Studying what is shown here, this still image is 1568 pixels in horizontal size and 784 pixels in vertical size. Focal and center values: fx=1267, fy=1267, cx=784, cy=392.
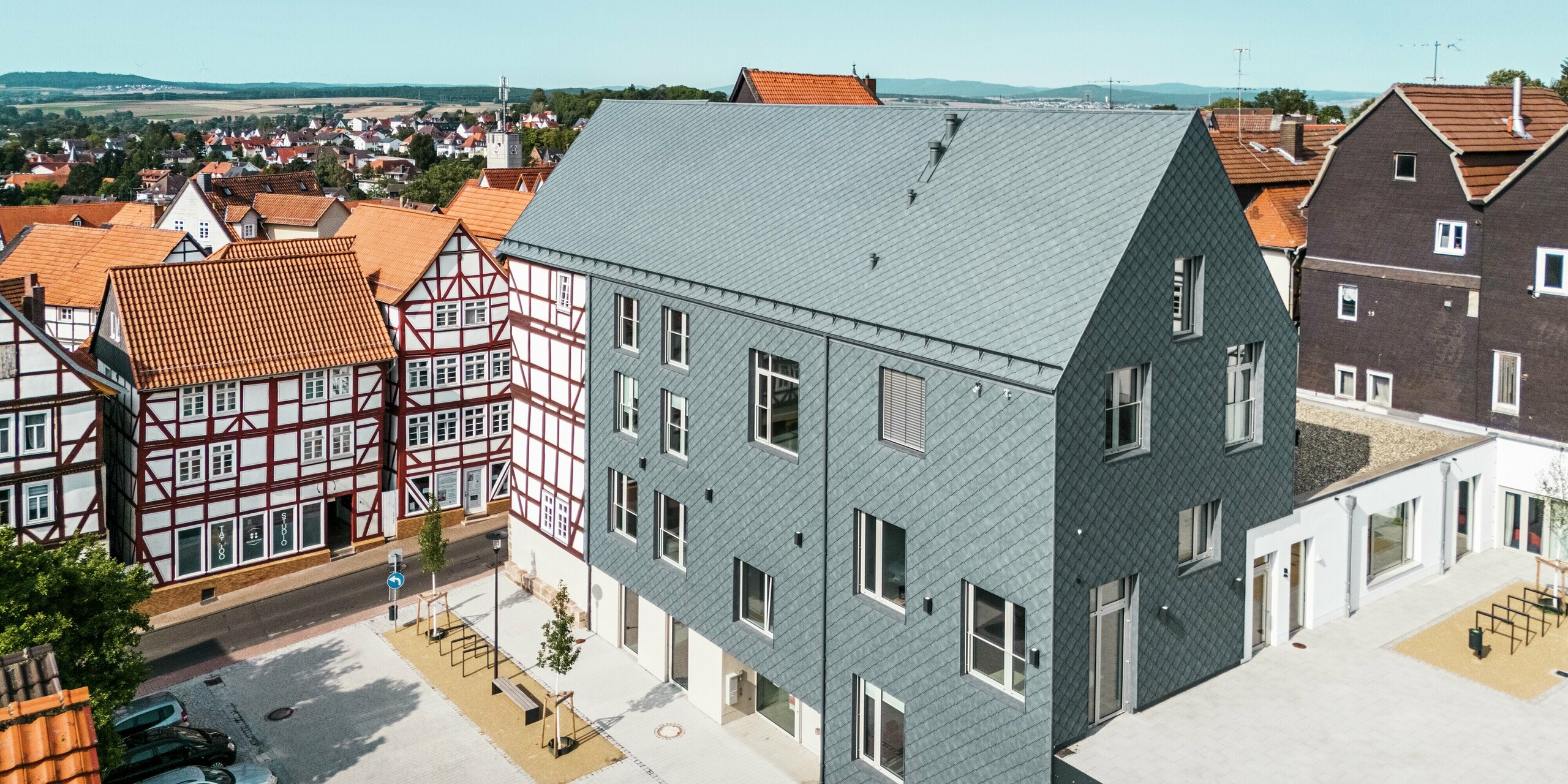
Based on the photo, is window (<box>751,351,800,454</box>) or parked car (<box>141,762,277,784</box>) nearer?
parked car (<box>141,762,277,784</box>)

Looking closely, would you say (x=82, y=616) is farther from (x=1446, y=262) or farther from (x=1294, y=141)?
(x=1294, y=141)

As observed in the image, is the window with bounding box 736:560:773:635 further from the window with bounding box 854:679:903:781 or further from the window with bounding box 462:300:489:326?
the window with bounding box 462:300:489:326

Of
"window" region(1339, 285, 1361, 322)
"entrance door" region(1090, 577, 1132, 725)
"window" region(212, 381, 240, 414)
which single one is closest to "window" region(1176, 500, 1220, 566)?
"entrance door" region(1090, 577, 1132, 725)

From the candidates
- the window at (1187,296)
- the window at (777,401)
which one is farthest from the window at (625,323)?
the window at (1187,296)

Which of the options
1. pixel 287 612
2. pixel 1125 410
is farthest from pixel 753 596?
pixel 287 612

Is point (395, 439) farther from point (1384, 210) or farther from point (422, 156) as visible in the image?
point (422, 156)

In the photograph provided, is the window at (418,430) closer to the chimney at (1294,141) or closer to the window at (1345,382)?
the window at (1345,382)

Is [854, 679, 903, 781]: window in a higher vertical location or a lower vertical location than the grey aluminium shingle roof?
lower
